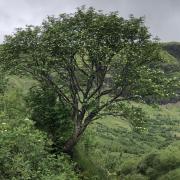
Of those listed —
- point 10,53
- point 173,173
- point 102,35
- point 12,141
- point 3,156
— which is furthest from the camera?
point 173,173

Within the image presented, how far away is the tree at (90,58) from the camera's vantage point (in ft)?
97.4

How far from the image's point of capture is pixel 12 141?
1964 cm

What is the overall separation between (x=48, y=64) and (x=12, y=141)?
12.2m

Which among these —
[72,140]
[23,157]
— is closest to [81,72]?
[72,140]

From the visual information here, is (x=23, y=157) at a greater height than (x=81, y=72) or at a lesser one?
lesser

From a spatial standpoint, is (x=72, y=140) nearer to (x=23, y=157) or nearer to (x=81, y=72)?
(x=81, y=72)

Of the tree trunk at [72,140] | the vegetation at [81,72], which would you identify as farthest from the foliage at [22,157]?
the tree trunk at [72,140]

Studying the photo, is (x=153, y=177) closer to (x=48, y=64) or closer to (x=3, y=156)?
(x=48, y=64)

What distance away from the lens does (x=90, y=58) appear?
100 ft

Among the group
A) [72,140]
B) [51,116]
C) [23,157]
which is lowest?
[72,140]

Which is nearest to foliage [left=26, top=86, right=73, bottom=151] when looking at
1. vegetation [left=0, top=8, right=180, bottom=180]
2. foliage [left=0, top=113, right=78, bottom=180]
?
vegetation [left=0, top=8, right=180, bottom=180]

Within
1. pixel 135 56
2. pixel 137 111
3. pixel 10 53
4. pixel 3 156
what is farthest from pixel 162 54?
pixel 3 156

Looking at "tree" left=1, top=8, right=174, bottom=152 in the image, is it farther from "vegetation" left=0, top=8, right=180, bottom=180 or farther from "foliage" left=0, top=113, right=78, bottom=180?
"foliage" left=0, top=113, right=78, bottom=180

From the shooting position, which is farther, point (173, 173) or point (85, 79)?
point (173, 173)
